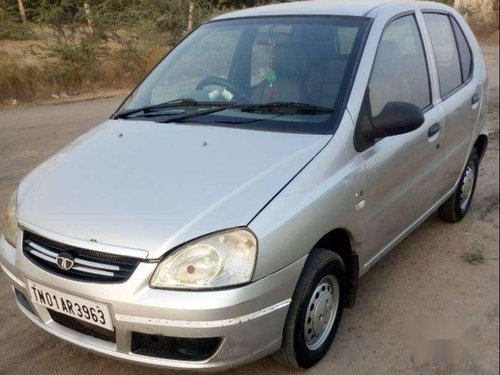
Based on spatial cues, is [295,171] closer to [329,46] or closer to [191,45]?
[329,46]

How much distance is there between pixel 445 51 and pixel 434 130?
792mm

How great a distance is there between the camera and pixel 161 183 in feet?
8.17

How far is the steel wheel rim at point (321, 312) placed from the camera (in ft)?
8.60

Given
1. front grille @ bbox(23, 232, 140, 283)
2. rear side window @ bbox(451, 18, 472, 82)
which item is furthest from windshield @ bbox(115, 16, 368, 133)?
rear side window @ bbox(451, 18, 472, 82)

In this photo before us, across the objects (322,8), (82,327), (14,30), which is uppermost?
(322,8)

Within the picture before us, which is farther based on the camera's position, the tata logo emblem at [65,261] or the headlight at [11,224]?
the headlight at [11,224]

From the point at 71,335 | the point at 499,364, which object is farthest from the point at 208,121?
the point at 499,364

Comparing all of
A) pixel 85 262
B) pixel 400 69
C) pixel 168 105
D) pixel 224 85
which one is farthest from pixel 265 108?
pixel 85 262

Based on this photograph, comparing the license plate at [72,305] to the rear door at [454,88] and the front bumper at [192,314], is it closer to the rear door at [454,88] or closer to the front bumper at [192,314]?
the front bumper at [192,314]

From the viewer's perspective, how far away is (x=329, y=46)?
3.17 m

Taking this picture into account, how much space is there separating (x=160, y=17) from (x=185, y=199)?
14539mm

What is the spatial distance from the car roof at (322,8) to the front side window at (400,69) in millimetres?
187

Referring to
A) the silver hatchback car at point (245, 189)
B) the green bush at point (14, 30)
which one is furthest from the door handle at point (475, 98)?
the green bush at point (14, 30)

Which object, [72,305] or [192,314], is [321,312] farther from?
[72,305]
